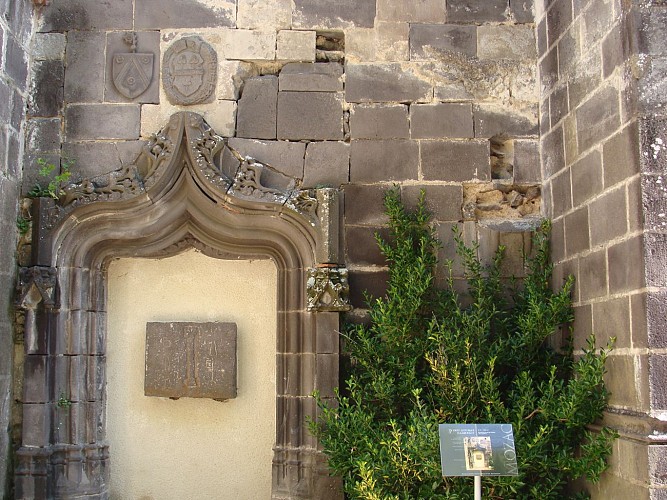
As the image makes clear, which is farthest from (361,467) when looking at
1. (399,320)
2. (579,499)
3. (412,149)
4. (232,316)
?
(412,149)

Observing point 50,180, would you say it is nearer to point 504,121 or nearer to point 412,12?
point 412,12

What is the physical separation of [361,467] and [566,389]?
1432 mm

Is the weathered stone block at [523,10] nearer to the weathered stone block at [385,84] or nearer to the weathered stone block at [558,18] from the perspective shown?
the weathered stone block at [558,18]

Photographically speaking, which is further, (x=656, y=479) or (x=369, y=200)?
(x=369, y=200)

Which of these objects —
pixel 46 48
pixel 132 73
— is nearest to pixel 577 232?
pixel 132 73

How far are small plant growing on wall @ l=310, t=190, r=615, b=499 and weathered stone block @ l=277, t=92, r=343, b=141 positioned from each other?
0.72 m

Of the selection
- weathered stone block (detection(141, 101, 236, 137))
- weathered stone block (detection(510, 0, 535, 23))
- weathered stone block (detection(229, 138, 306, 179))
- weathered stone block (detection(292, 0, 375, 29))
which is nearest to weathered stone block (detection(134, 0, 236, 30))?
weathered stone block (detection(292, 0, 375, 29))

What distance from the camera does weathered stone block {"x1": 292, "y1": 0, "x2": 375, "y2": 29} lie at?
19.5 ft

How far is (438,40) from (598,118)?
158 cm

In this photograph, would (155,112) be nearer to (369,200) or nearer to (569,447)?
(369,200)

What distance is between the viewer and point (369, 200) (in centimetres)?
573

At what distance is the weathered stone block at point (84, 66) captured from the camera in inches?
231

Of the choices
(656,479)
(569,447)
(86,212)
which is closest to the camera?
(656,479)

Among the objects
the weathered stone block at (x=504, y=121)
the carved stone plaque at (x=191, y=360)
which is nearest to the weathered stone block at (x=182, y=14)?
the weathered stone block at (x=504, y=121)
